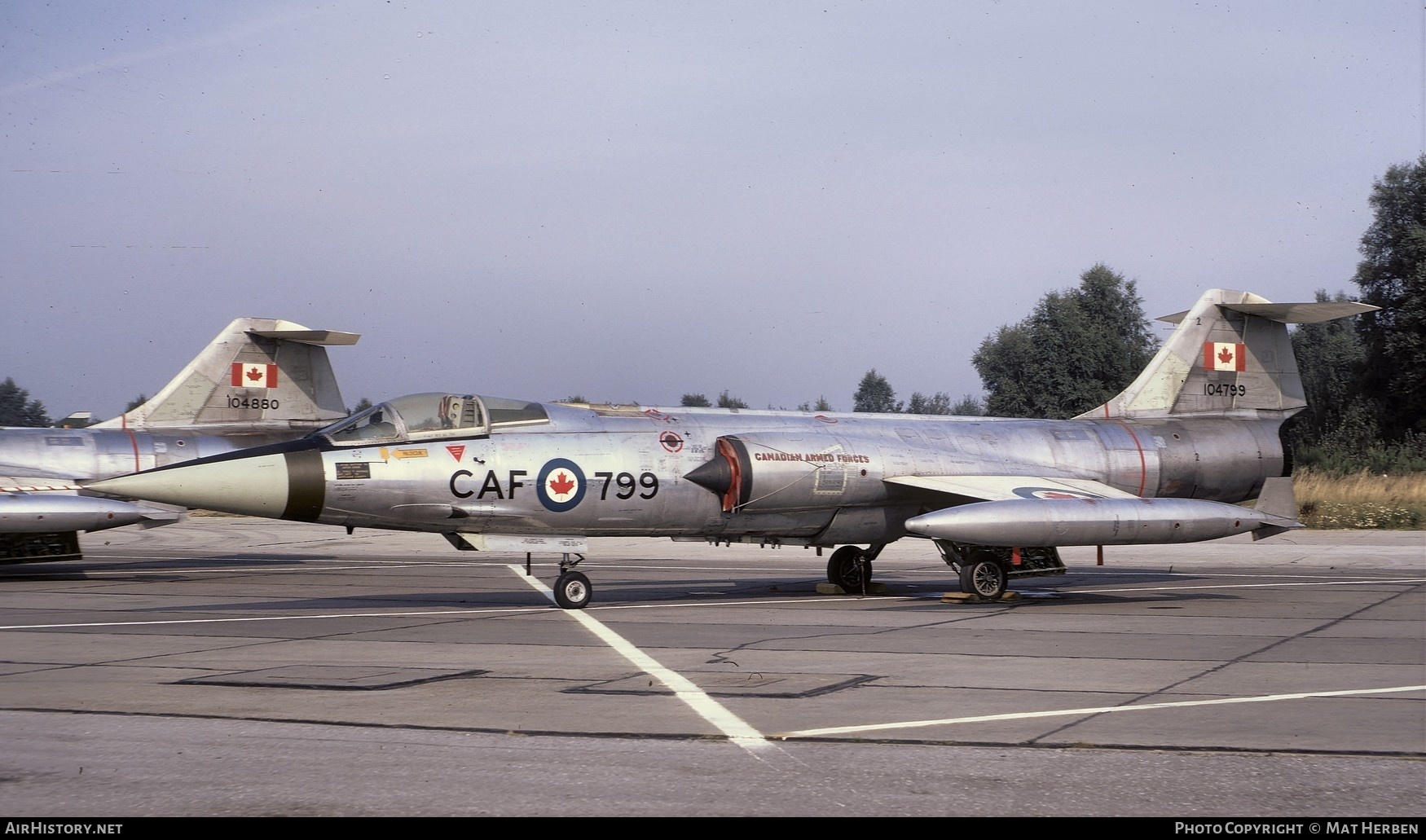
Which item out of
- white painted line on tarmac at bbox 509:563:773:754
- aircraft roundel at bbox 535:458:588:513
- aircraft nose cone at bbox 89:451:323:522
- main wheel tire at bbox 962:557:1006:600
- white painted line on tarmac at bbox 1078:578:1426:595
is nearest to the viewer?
white painted line on tarmac at bbox 509:563:773:754

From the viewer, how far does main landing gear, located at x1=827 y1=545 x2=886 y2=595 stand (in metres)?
17.5

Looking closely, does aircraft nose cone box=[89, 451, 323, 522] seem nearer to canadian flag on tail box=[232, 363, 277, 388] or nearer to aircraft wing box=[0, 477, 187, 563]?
aircraft wing box=[0, 477, 187, 563]

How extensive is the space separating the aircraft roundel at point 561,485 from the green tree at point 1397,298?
37915mm

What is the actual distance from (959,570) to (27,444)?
1602 cm

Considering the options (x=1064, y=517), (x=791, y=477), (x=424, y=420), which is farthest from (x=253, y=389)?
(x=1064, y=517)

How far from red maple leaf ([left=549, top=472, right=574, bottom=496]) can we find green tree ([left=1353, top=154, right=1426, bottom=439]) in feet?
125

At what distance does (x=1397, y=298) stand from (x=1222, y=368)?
3079cm

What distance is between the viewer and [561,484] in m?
14.8

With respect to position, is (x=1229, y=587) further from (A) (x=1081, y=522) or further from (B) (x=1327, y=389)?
(B) (x=1327, y=389)

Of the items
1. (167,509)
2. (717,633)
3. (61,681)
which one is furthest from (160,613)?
(167,509)

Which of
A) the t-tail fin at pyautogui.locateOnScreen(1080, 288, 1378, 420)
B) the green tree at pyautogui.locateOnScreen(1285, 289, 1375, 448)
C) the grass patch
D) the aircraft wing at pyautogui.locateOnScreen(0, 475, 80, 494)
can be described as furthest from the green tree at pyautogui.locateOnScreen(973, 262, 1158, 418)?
the aircraft wing at pyautogui.locateOnScreen(0, 475, 80, 494)

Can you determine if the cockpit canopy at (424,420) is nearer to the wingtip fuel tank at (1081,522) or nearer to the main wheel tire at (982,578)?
the wingtip fuel tank at (1081,522)

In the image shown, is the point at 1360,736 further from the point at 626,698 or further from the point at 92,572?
the point at 92,572

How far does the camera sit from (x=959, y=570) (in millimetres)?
16156
